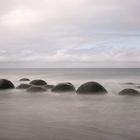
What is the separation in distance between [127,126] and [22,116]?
178 inches

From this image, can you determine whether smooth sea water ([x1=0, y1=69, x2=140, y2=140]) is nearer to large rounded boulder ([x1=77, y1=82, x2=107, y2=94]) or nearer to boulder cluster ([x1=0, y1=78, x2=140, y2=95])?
boulder cluster ([x1=0, y1=78, x2=140, y2=95])

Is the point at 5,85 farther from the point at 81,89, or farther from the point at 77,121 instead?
the point at 77,121

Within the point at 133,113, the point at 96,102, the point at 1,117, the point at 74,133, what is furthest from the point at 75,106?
the point at 74,133

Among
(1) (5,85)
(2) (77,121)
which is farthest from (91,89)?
(2) (77,121)

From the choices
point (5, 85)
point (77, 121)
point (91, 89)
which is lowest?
point (77, 121)

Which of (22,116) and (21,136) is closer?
(21,136)

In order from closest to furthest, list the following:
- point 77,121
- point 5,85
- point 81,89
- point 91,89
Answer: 1. point 77,121
2. point 91,89
3. point 81,89
4. point 5,85

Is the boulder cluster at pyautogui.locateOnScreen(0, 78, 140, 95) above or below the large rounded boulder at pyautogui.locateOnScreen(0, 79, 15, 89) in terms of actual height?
below

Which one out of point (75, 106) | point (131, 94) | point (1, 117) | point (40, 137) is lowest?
point (40, 137)

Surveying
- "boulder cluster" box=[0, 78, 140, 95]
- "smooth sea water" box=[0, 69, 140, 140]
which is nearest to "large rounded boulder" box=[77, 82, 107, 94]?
"boulder cluster" box=[0, 78, 140, 95]

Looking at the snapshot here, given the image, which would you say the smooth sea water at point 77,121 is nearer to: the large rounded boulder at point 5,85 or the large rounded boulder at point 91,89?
the large rounded boulder at point 91,89

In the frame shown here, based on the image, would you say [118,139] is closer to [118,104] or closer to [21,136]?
[21,136]

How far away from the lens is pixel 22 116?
11656mm

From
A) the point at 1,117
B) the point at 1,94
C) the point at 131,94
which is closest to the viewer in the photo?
the point at 1,117
